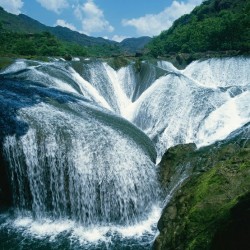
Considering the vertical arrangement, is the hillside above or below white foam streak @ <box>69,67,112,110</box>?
above

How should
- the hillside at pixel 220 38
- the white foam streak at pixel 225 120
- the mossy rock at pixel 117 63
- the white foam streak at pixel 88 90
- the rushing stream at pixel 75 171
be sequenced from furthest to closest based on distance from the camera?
the hillside at pixel 220 38, the mossy rock at pixel 117 63, the white foam streak at pixel 88 90, the white foam streak at pixel 225 120, the rushing stream at pixel 75 171

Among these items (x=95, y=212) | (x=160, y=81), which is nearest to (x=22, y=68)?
(x=160, y=81)

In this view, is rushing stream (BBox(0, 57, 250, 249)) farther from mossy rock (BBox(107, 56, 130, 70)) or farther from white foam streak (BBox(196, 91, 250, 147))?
mossy rock (BBox(107, 56, 130, 70))

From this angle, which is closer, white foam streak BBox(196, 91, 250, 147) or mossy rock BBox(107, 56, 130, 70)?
white foam streak BBox(196, 91, 250, 147)

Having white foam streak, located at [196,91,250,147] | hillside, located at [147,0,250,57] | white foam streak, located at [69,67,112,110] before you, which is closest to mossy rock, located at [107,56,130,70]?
white foam streak, located at [69,67,112,110]

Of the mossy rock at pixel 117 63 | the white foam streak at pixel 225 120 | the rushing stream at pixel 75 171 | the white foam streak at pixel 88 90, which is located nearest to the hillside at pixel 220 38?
the mossy rock at pixel 117 63

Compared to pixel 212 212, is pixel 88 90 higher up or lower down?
higher up

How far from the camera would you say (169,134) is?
736 inches

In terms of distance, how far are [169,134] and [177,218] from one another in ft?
38.3

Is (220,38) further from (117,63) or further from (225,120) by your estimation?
(225,120)

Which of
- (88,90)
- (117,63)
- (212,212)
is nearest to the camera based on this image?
(212,212)

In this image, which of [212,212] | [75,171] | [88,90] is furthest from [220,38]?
[212,212]

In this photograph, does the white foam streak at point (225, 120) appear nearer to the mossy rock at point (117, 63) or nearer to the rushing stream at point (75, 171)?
the rushing stream at point (75, 171)

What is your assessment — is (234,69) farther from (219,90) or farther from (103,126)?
(103,126)
